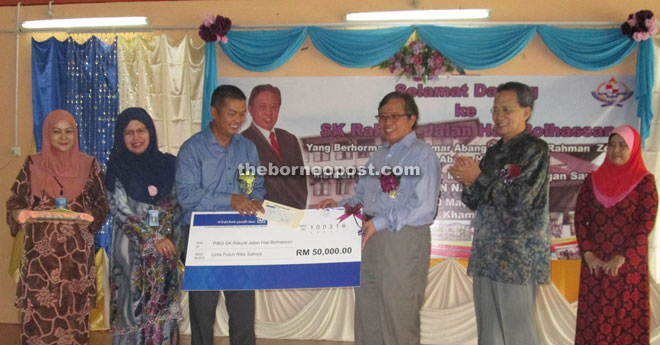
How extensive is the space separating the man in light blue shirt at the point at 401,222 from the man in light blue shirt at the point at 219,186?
76 cm

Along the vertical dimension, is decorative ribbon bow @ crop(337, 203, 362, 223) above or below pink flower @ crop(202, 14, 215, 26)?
below

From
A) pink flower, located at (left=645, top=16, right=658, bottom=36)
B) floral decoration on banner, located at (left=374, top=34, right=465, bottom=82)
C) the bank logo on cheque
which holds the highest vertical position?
pink flower, located at (left=645, top=16, right=658, bottom=36)

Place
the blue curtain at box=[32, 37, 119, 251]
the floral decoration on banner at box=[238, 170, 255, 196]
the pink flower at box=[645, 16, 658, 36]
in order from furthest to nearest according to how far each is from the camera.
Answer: the blue curtain at box=[32, 37, 119, 251] < the pink flower at box=[645, 16, 658, 36] < the floral decoration on banner at box=[238, 170, 255, 196]

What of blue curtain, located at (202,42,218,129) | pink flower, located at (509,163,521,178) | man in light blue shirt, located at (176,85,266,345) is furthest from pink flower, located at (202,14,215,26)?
pink flower, located at (509,163,521,178)

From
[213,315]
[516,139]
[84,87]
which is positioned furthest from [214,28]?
[516,139]

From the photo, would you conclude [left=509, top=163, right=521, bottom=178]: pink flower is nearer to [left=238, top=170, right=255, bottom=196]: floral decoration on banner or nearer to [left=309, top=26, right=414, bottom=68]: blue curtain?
[left=238, top=170, right=255, bottom=196]: floral decoration on banner

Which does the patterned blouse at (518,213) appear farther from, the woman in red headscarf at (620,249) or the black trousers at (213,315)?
the black trousers at (213,315)

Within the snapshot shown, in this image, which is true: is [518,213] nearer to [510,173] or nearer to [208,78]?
[510,173]

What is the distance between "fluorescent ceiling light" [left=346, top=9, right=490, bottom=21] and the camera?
14.2ft

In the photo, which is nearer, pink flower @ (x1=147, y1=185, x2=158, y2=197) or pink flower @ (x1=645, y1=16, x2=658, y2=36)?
pink flower @ (x1=147, y1=185, x2=158, y2=197)

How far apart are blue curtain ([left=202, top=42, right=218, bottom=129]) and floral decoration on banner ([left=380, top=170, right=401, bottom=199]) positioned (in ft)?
6.33

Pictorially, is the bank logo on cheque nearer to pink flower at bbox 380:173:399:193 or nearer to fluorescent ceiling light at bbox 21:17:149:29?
pink flower at bbox 380:173:399:193

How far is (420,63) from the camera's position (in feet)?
14.8

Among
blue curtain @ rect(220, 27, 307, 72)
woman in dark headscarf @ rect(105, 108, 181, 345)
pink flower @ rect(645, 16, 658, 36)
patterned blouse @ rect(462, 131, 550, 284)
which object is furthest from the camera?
blue curtain @ rect(220, 27, 307, 72)
